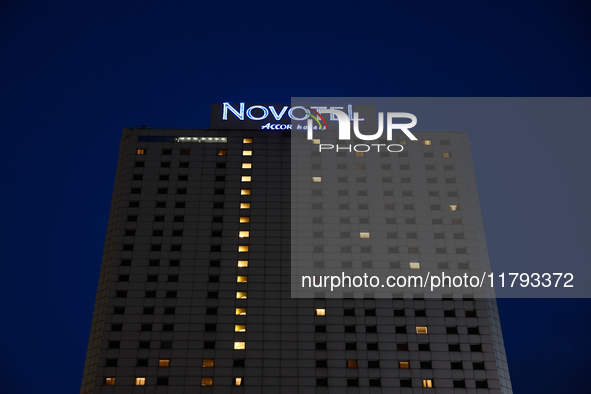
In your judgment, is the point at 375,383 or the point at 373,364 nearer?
the point at 375,383

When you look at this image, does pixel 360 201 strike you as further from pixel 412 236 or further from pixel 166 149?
pixel 166 149

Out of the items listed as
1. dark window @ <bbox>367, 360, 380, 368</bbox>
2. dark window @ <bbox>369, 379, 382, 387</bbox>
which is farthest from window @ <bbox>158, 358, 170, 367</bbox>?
dark window @ <bbox>369, 379, 382, 387</bbox>

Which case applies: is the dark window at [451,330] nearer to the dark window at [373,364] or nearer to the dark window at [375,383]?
the dark window at [373,364]

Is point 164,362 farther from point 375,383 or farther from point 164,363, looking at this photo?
point 375,383

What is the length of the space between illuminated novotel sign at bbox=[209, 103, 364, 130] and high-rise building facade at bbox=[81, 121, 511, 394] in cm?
158

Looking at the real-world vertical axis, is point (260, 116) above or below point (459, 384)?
above

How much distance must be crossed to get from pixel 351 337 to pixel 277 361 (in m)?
8.87

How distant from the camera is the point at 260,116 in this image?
7862cm

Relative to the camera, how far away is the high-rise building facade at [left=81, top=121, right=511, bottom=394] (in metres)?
61.4

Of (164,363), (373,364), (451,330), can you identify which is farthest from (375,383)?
(164,363)

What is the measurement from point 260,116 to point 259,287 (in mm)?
25633

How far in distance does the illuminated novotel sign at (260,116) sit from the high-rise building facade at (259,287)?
158 cm

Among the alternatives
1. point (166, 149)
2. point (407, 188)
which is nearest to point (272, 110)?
point (166, 149)

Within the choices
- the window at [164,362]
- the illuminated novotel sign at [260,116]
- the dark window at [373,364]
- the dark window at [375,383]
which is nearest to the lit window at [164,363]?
the window at [164,362]
